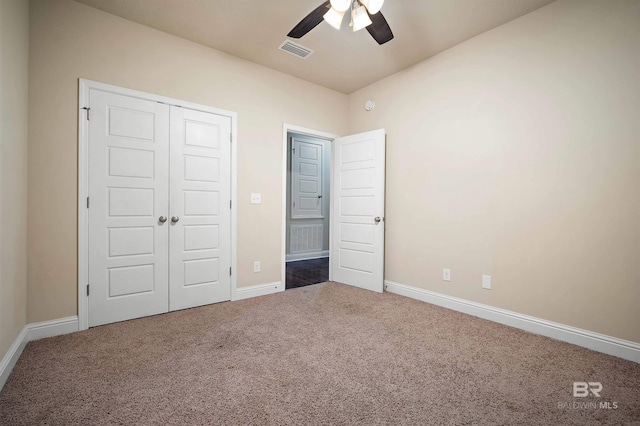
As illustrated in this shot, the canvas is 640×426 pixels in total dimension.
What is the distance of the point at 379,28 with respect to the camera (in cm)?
228

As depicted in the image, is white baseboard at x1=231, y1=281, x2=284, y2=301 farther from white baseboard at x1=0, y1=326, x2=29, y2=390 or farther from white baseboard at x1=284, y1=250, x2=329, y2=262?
white baseboard at x1=284, y1=250, x2=329, y2=262

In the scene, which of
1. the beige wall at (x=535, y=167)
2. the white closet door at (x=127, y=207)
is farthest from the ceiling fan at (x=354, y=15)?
the white closet door at (x=127, y=207)

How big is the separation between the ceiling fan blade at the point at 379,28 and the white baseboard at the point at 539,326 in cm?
268

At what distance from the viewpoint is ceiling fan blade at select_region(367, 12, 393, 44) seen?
217 centimetres

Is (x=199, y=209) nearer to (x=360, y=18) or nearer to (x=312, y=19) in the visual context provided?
(x=312, y=19)

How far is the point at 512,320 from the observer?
2.67 meters

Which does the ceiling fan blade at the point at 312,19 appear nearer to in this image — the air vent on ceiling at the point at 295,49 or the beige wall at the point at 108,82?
the air vent on ceiling at the point at 295,49

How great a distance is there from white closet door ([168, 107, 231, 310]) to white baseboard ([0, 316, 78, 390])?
2.61 ft

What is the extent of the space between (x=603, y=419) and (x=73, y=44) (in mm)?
4508

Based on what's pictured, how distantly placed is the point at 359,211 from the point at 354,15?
7.68 ft

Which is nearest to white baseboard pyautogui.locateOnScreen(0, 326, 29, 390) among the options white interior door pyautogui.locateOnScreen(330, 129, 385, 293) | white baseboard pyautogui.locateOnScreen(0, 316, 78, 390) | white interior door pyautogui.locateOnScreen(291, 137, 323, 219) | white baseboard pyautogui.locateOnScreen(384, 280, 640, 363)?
white baseboard pyautogui.locateOnScreen(0, 316, 78, 390)

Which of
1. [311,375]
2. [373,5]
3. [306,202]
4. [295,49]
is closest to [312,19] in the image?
[373,5]

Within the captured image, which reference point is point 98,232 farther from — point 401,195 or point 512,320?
point 512,320

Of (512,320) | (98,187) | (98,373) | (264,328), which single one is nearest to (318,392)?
(264,328)
